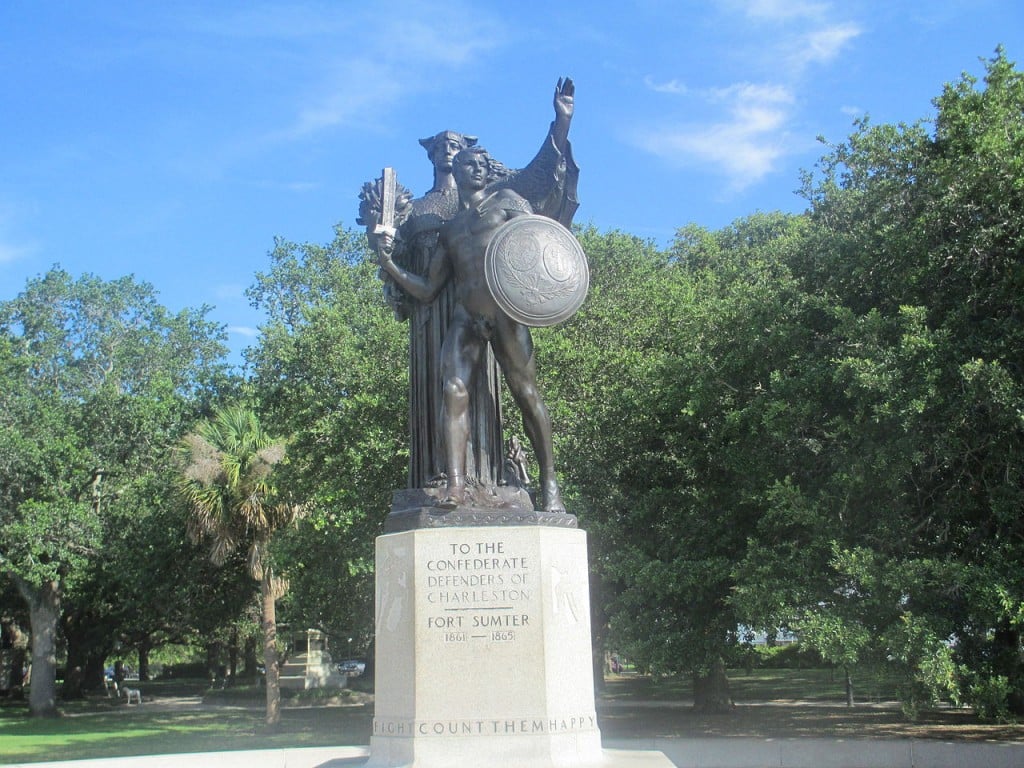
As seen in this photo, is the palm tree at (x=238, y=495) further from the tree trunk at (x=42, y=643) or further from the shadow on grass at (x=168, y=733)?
the tree trunk at (x=42, y=643)

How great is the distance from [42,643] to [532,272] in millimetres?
28021

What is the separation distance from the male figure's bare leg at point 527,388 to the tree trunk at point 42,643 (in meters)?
26.0

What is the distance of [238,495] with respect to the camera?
22312 mm

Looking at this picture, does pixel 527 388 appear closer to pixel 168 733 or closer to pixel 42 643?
pixel 168 733

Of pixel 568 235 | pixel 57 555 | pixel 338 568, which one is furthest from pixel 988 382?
pixel 57 555

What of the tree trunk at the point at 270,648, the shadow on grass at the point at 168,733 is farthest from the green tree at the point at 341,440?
the shadow on grass at the point at 168,733

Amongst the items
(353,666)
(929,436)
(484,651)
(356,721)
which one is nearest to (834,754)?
(929,436)

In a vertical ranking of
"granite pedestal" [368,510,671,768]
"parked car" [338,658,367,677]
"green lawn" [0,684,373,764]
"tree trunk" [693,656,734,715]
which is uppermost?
"granite pedestal" [368,510,671,768]

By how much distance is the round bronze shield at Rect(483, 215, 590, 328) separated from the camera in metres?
7.41

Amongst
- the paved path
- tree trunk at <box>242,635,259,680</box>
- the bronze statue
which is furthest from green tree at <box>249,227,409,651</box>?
tree trunk at <box>242,635,259,680</box>

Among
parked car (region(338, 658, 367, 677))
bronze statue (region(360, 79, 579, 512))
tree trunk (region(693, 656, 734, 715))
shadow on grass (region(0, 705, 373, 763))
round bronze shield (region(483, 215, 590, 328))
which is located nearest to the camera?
round bronze shield (region(483, 215, 590, 328))

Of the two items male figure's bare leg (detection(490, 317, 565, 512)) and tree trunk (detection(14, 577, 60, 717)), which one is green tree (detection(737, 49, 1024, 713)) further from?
tree trunk (detection(14, 577, 60, 717))

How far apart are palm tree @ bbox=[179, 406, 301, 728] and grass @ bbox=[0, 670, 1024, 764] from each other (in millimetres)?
2648

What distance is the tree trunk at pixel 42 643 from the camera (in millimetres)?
29859
